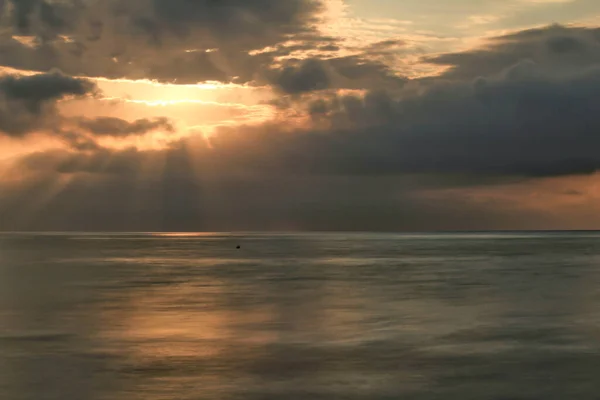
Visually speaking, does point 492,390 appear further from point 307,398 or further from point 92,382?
point 92,382

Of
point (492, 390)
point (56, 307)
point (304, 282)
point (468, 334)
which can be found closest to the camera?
point (492, 390)

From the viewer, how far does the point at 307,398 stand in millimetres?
19891

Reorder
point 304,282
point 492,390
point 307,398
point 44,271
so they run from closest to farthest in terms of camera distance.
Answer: point 307,398 < point 492,390 < point 304,282 < point 44,271

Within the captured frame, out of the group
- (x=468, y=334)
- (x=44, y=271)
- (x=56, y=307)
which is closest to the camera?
(x=468, y=334)

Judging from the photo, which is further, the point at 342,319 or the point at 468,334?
the point at 342,319

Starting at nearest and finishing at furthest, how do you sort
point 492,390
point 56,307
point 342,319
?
point 492,390
point 342,319
point 56,307

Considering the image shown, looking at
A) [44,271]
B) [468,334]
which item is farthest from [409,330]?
[44,271]

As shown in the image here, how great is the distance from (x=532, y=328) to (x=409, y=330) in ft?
17.4

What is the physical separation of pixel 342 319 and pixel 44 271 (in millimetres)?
47664

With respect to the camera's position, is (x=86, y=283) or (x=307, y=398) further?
(x=86, y=283)

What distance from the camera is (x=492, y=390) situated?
2128cm

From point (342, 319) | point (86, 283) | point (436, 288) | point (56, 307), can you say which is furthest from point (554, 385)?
point (86, 283)

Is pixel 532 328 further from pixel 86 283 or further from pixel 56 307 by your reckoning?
pixel 86 283

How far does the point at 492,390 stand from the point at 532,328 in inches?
499
